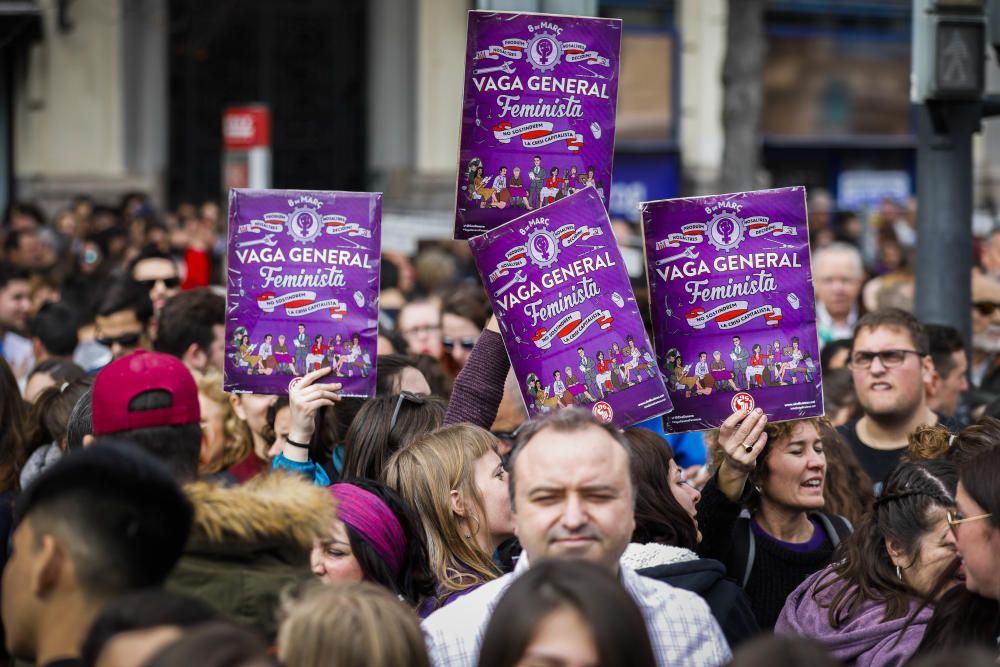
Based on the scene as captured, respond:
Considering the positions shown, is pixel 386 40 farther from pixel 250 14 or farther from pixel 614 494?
pixel 614 494

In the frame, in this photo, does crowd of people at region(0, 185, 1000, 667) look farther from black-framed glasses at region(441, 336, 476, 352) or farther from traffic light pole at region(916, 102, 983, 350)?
black-framed glasses at region(441, 336, 476, 352)

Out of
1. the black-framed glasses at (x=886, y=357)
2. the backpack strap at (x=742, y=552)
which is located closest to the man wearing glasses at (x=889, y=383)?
the black-framed glasses at (x=886, y=357)

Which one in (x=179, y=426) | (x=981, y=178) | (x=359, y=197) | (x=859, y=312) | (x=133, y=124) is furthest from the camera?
(x=981, y=178)

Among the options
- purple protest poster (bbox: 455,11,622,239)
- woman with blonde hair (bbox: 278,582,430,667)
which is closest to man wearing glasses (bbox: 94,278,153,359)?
purple protest poster (bbox: 455,11,622,239)

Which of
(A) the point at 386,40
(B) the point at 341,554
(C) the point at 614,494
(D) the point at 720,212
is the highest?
(A) the point at 386,40

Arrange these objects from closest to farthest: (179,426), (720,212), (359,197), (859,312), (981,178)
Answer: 1. (179,426)
2. (720,212)
3. (359,197)
4. (859,312)
5. (981,178)

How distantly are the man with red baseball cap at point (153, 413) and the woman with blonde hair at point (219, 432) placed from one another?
2.30m

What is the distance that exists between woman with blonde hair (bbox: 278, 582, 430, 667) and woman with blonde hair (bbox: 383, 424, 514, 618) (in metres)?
1.57

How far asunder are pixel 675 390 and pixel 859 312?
688 cm

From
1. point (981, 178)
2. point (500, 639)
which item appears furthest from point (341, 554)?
point (981, 178)

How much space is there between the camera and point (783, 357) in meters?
5.23

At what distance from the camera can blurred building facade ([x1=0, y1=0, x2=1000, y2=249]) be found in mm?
22109

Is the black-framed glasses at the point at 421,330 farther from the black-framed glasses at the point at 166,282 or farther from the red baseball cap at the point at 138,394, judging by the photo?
the red baseball cap at the point at 138,394

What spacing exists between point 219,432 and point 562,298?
88.6 inches
